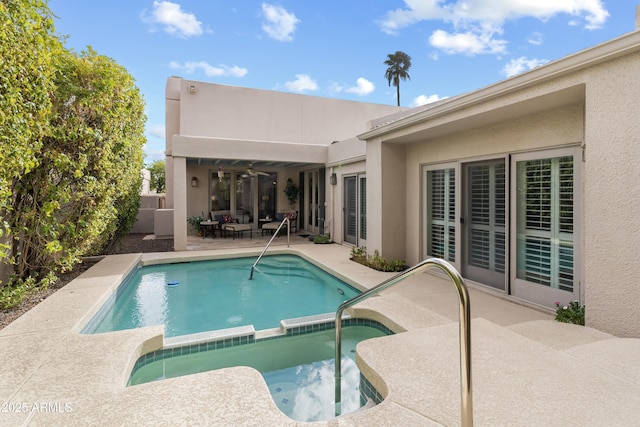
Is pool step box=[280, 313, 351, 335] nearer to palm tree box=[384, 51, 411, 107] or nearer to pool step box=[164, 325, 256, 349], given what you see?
pool step box=[164, 325, 256, 349]

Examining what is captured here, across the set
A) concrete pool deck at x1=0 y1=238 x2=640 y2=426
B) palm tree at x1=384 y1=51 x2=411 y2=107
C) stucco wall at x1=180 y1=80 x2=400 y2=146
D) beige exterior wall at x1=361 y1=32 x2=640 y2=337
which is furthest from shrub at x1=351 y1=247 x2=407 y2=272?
palm tree at x1=384 y1=51 x2=411 y2=107

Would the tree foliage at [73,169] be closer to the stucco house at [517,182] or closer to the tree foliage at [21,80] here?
the tree foliage at [21,80]

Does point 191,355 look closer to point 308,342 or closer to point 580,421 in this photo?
point 308,342

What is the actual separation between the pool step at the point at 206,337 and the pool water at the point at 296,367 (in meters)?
0.15

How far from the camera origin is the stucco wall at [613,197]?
12.5 ft

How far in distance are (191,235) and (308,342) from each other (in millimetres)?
11718

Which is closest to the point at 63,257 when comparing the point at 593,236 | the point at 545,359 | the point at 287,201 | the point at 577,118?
the point at 545,359

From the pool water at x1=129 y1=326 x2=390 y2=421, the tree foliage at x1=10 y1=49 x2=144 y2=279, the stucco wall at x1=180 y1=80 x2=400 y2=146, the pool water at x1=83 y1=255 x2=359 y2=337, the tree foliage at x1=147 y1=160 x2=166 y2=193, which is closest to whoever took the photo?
the pool water at x1=129 y1=326 x2=390 y2=421

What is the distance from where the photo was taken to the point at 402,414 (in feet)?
8.54

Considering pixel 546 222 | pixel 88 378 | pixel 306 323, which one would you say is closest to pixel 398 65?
pixel 546 222

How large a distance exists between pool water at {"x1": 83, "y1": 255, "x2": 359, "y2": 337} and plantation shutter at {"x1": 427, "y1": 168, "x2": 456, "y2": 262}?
227 cm

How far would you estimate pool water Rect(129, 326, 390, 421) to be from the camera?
359 cm

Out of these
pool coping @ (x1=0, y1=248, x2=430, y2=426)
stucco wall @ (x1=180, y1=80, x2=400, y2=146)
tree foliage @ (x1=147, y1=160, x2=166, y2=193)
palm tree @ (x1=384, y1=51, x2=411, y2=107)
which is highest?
palm tree @ (x1=384, y1=51, x2=411, y2=107)

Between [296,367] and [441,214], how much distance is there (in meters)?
4.98
